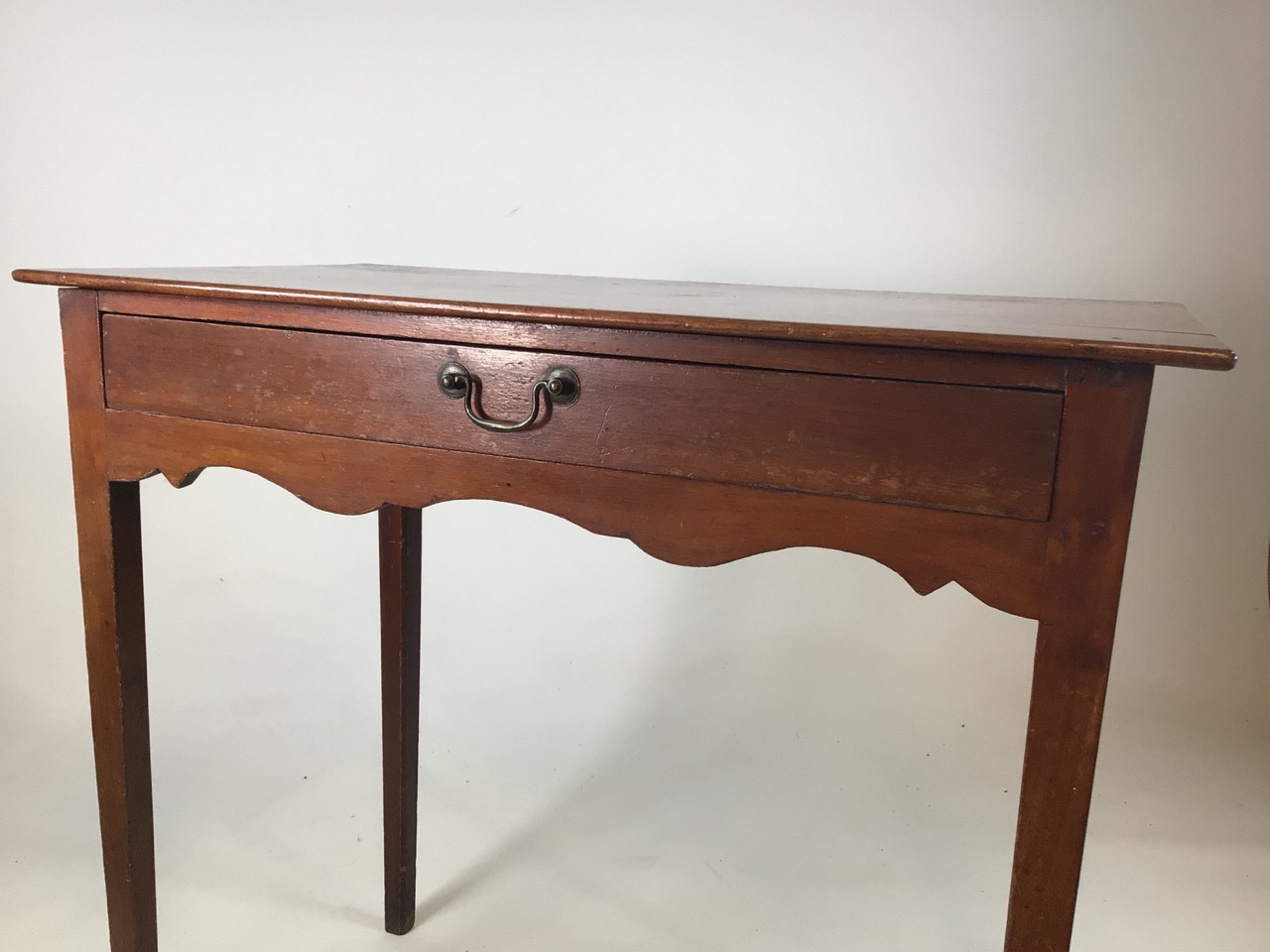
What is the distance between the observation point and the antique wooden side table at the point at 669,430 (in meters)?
1.01

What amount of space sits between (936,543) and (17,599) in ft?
7.52

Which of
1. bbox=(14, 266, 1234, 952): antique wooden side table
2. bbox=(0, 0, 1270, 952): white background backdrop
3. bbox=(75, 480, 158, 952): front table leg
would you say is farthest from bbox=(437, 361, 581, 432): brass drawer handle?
bbox=(0, 0, 1270, 952): white background backdrop

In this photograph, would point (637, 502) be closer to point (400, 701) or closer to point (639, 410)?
point (639, 410)

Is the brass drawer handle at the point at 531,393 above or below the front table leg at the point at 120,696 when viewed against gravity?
above

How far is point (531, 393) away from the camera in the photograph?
117 centimetres

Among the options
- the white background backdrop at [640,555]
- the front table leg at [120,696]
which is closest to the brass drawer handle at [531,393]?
the front table leg at [120,696]

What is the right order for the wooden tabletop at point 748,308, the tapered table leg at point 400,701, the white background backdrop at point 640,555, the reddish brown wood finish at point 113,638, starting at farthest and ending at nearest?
the white background backdrop at point 640,555
the tapered table leg at point 400,701
the reddish brown wood finish at point 113,638
the wooden tabletop at point 748,308

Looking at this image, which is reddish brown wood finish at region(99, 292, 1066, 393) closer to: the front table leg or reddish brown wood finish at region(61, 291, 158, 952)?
A: reddish brown wood finish at region(61, 291, 158, 952)

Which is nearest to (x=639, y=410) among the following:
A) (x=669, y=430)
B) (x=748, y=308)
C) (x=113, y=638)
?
(x=669, y=430)

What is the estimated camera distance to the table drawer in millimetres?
1031

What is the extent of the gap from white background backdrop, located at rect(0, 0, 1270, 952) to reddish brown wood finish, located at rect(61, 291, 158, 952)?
1.06 ft

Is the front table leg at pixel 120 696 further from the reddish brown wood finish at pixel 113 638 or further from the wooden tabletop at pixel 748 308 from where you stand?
the wooden tabletop at pixel 748 308

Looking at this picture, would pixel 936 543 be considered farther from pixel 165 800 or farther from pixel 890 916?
pixel 165 800

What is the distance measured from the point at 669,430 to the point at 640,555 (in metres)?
1.30
